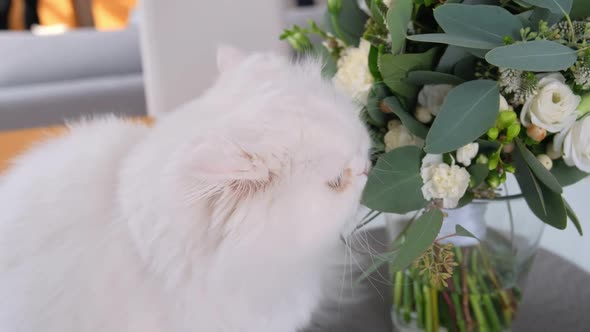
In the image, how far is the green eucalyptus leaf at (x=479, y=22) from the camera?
0.47 metres

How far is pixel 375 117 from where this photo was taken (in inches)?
23.9

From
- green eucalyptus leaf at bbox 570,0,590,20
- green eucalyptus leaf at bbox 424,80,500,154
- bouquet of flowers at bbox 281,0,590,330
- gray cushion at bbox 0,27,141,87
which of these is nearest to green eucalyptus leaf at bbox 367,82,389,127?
bouquet of flowers at bbox 281,0,590,330

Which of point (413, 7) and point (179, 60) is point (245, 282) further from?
point (179, 60)

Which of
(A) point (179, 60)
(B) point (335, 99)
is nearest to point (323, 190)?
(B) point (335, 99)

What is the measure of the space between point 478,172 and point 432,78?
116 millimetres

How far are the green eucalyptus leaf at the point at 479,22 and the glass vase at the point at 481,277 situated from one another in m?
0.23

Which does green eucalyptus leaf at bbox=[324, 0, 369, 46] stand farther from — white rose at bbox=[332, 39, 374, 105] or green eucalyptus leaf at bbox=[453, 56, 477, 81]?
green eucalyptus leaf at bbox=[453, 56, 477, 81]

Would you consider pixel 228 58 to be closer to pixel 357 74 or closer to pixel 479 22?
pixel 357 74

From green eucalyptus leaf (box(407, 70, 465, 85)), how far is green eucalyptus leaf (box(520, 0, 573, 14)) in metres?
0.10

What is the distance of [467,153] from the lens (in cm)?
53

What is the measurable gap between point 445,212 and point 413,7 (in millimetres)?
231

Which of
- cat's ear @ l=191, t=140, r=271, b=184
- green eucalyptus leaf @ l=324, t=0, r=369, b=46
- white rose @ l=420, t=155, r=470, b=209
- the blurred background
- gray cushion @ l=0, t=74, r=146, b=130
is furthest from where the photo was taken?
gray cushion @ l=0, t=74, r=146, b=130

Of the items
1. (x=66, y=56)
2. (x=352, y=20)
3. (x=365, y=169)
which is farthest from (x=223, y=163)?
(x=66, y=56)

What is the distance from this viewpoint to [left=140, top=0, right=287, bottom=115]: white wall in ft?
4.64
